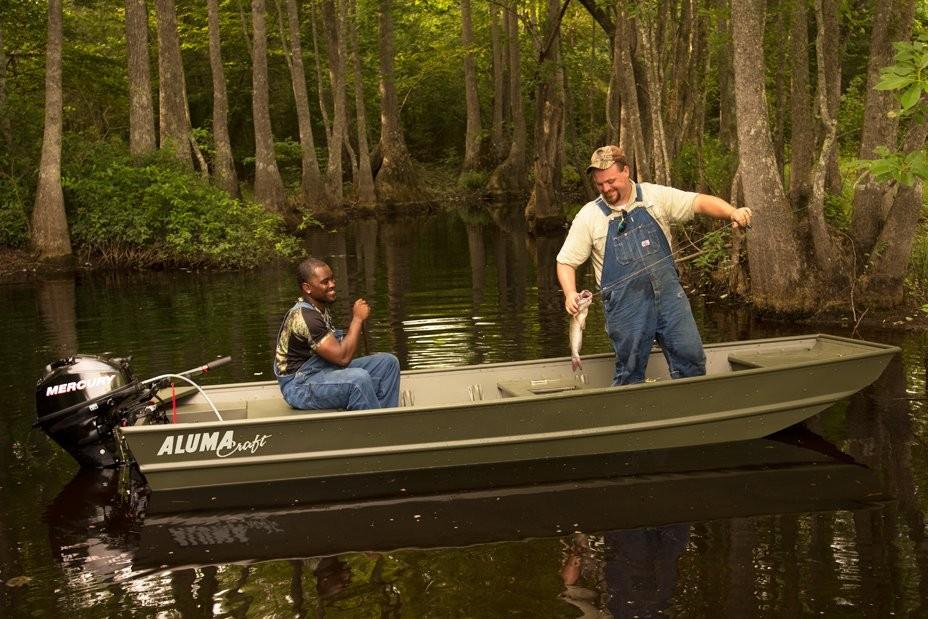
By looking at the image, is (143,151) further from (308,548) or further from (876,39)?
(308,548)

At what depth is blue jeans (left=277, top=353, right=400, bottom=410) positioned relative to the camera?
805cm

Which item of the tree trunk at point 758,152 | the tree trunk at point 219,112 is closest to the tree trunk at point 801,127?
the tree trunk at point 758,152

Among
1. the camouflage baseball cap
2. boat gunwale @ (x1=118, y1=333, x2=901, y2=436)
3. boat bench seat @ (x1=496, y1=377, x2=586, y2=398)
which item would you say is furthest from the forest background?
boat bench seat @ (x1=496, y1=377, x2=586, y2=398)

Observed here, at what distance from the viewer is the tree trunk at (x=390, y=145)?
37.8 meters

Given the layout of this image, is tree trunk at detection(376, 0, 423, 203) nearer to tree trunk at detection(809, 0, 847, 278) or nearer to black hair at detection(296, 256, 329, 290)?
tree trunk at detection(809, 0, 847, 278)

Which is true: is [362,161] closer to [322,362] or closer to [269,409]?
[269,409]

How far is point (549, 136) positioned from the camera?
2838cm

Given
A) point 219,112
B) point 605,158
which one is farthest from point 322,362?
point 219,112

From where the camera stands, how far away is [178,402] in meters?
8.84

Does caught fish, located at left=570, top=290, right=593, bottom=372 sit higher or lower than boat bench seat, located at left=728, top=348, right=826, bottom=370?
higher

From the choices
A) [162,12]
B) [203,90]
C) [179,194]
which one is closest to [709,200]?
[179,194]

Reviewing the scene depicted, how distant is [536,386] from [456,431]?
114 centimetres

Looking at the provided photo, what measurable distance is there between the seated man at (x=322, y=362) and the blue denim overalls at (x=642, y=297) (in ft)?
5.62

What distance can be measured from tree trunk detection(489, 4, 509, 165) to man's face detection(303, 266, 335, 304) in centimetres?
Answer: 3363
